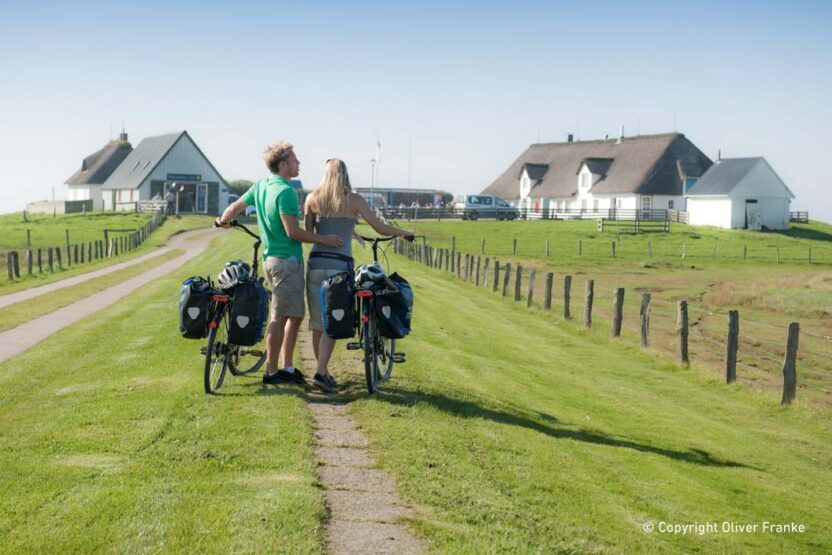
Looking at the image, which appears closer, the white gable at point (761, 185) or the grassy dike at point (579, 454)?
the grassy dike at point (579, 454)

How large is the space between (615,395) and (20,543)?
1065 centimetres

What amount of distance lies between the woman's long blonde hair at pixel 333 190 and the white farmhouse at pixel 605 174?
83.5 meters

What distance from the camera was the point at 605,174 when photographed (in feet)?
326

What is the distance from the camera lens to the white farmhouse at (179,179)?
3629 inches

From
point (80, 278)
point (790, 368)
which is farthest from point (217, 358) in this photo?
point (80, 278)

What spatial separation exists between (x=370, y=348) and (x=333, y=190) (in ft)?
4.97

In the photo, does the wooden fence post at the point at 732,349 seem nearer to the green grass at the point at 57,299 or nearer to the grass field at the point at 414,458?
the grass field at the point at 414,458

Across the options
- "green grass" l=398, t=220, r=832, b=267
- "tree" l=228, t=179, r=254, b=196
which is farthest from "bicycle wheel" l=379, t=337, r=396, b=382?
"tree" l=228, t=179, r=254, b=196

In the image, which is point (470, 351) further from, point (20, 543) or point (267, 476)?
point (20, 543)

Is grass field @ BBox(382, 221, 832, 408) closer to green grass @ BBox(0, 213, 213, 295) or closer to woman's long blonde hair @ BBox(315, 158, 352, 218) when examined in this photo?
woman's long blonde hair @ BBox(315, 158, 352, 218)

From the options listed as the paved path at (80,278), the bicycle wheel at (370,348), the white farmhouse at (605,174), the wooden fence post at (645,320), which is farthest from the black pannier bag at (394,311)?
the white farmhouse at (605,174)

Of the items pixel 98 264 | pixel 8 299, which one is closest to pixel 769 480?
pixel 8 299

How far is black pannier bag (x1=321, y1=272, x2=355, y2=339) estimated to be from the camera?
31.7 ft

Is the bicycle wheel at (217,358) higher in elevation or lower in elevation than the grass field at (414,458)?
higher
